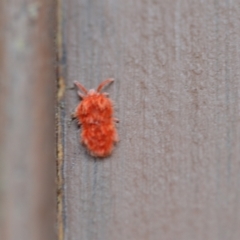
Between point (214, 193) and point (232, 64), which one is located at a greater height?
point (232, 64)

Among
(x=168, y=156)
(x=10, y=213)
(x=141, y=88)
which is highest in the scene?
(x=141, y=88)

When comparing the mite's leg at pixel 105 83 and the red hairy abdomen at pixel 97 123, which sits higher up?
the mite's leg at pixel 105 83

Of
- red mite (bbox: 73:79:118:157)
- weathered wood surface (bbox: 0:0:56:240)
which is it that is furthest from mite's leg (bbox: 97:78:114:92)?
weathered wood surface (bbox: 0:0:56:240)

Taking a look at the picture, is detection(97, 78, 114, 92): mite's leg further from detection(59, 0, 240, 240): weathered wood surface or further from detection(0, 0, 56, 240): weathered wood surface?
detection(0, 0, 56, 240): weathered wood surface

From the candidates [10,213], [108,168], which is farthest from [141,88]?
[10,213]

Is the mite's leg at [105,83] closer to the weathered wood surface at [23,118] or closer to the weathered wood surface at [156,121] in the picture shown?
the weathered wood surface at [156,121]

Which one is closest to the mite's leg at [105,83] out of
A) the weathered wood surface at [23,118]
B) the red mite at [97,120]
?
the red mite at [97,120]

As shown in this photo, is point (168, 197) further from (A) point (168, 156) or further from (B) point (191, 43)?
(B) point (191, 43)
